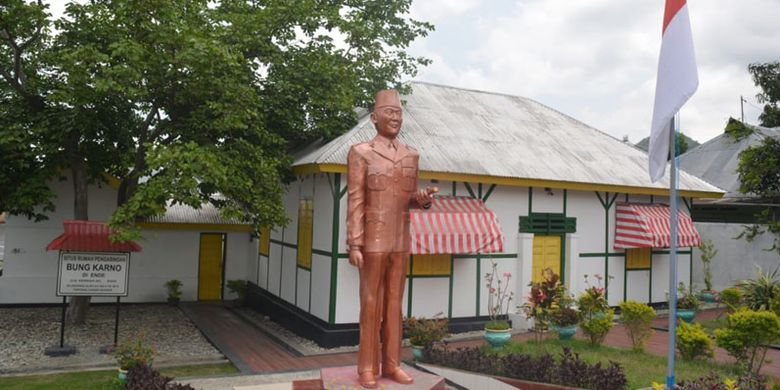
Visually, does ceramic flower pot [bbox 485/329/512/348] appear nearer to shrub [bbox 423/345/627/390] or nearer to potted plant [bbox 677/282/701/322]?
shrub [bbox 423/345/627/390]

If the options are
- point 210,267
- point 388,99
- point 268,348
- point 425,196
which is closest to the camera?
point 425,196

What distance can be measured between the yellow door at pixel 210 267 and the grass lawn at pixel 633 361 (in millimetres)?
9939

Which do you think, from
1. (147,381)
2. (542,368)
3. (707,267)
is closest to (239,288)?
(147,381)

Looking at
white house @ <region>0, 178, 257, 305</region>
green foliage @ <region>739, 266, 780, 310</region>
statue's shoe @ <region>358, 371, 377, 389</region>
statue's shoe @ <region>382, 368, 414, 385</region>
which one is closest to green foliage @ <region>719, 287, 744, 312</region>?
green foliage @ <region>739, 266, 780, 310</region>

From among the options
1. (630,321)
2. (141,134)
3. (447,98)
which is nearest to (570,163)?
(447,98)

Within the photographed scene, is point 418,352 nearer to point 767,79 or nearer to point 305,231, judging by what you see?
point 305,231

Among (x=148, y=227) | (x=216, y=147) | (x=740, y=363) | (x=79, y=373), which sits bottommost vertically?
(x=79, y=373)

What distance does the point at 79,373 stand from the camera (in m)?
9.32

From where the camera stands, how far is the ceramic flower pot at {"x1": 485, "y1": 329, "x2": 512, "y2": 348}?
10.4m

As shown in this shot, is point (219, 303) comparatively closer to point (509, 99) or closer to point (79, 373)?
point (79, 373)

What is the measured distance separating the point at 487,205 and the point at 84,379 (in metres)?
8.54

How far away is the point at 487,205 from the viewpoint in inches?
506

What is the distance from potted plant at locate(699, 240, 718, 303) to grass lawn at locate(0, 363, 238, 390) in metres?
13.9

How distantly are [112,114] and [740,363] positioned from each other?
41.1 feet
